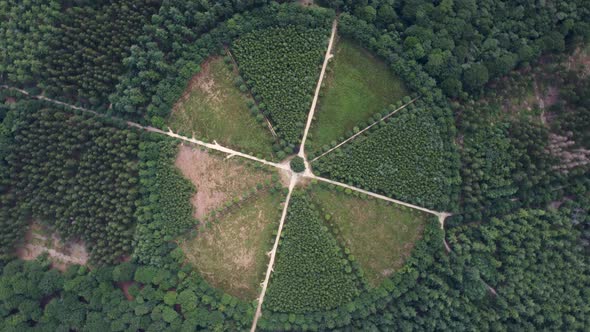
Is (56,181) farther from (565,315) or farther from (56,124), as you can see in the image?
(565,315)

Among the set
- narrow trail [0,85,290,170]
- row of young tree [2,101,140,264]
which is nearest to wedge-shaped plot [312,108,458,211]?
narrow trail [0,85,290,170]

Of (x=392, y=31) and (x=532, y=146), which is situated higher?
(x=392, y=31)

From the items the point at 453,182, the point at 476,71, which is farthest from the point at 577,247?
the point at 476,71

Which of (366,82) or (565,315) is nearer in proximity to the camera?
(565,315)

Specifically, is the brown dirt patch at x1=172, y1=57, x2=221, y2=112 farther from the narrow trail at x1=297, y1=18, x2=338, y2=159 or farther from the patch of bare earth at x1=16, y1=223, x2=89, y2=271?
the patch of bare earth at x1=16, y1=223, x2=89, y2=271

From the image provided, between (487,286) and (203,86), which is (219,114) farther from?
(487,286)
